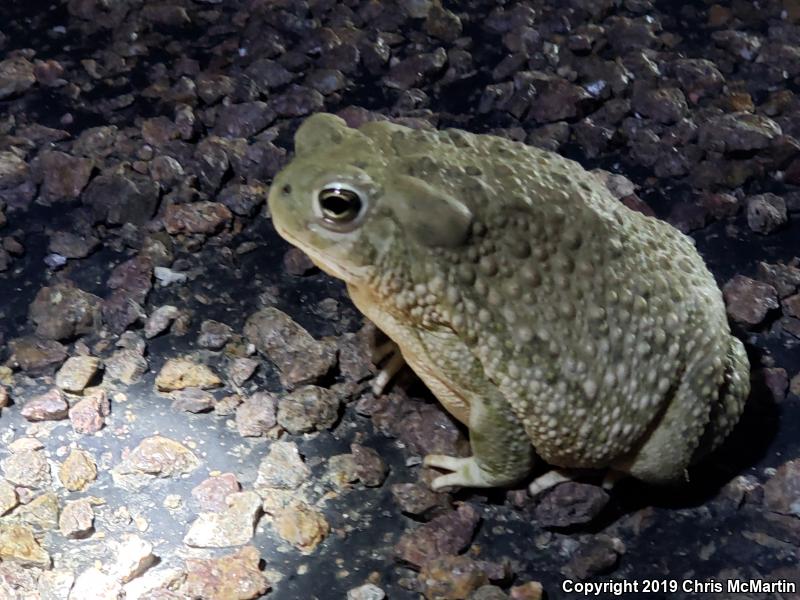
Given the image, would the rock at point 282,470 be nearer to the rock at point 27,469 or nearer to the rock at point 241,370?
the rock at point 241,370

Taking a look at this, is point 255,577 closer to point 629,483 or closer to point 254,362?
point 254,362

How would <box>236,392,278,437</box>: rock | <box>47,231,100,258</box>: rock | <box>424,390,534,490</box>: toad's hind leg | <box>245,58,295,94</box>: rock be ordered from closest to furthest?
<box>424,390,534,490</box>: toad's hind leg
<box>236,392,278,437</box>: rock
<box>47,231,100,258</box>: rock
<box>245,58,295,94</box>: rock

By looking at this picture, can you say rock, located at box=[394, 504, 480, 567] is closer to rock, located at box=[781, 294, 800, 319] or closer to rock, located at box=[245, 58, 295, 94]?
rock, located at box=[781, 294, 800, 319]

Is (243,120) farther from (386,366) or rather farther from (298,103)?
(386,366)

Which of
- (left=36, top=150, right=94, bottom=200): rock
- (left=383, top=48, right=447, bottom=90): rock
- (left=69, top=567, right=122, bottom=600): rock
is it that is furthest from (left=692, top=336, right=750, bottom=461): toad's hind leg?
(left=36, top=150, right=94, bottom=200): rock

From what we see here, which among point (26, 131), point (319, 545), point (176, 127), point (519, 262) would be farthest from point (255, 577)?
point (26, 131)

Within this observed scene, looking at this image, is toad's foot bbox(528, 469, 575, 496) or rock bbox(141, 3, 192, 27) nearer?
toad's foot bbox(528, 469, 575, 496)

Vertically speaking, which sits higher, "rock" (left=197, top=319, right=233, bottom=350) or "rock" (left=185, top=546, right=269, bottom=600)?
"rock" (left=197, top=319, right=233, bottom=350)

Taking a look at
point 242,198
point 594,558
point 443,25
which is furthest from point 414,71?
point 594,558
